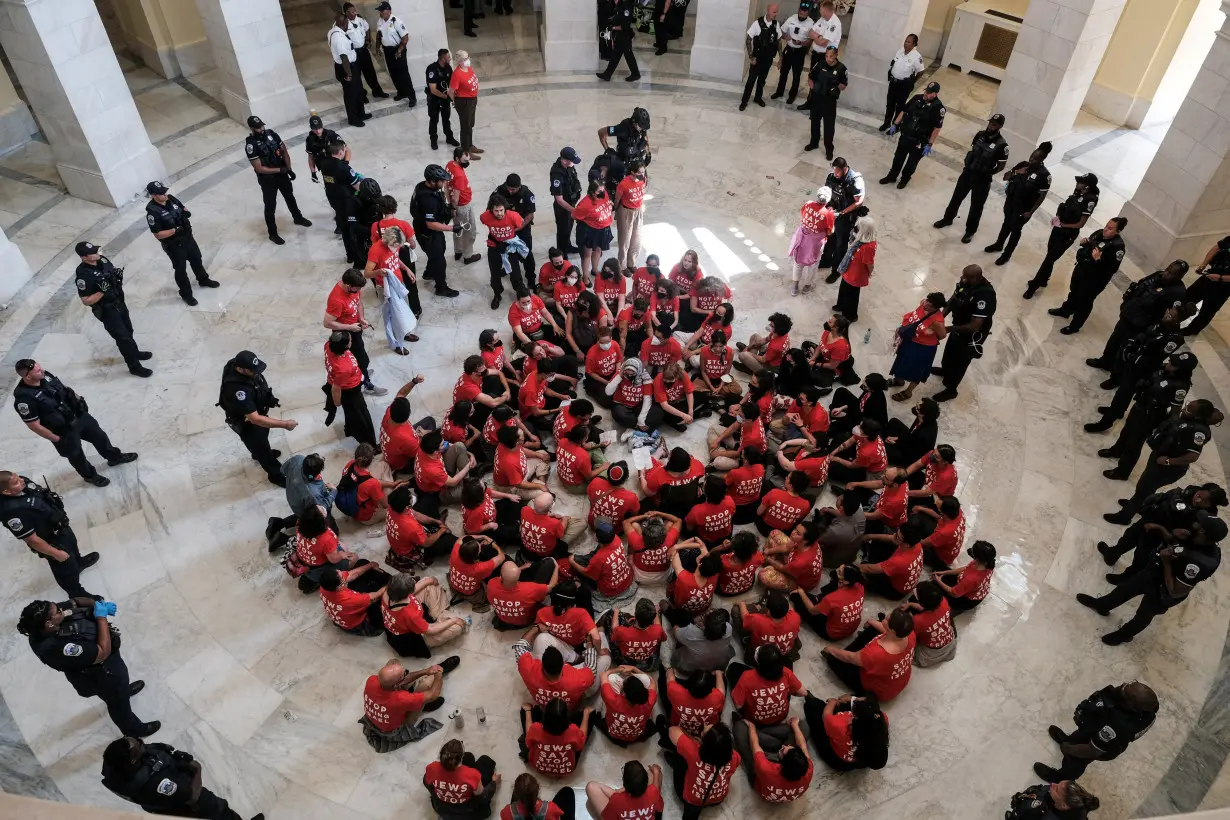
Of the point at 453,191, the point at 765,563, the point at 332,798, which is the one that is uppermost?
the point at 453,191

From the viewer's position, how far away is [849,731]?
578 cm

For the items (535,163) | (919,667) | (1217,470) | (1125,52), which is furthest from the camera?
(1125,52)

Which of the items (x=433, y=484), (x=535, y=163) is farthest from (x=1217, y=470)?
(x=535, y=163)

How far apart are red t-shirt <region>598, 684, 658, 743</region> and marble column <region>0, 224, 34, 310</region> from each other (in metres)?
9.46

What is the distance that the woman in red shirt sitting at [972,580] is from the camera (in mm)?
6555

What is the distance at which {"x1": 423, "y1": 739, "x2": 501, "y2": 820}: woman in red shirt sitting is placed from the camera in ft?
17.3

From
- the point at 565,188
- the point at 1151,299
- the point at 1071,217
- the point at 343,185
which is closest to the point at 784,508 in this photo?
the point at 1151,299

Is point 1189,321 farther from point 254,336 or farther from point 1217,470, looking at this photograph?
point 254,336

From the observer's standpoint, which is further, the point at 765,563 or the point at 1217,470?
the point at 1217,470

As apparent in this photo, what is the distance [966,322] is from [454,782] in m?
6.79

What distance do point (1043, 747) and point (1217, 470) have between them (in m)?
4.23

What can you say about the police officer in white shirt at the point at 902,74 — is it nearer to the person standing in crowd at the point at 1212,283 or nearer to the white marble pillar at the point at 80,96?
the person standing in crowd at the point at 1212,283

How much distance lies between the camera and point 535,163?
523 inches

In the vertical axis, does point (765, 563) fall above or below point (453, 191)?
below
